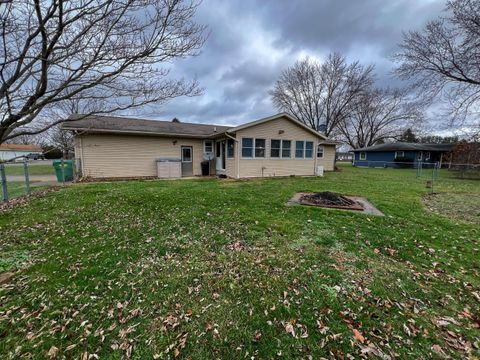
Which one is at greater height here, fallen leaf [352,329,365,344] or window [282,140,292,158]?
window [282,140,292,158]

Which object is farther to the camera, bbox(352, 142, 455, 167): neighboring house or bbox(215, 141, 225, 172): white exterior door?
bbox(352, 142, 455, 167): neighboring house

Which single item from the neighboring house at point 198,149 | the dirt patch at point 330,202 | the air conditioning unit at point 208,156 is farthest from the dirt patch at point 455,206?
the air conditioning unit at point 208,156

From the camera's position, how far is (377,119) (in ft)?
121

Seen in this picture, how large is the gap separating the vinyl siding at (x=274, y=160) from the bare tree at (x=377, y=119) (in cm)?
1944

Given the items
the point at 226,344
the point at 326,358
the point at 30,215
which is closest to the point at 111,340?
the point at 226,344

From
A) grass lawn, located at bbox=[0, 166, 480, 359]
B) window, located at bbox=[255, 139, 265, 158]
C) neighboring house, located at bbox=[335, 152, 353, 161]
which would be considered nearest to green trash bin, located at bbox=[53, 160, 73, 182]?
grass lawn, located at bbox=[0, 166, 480, 359]

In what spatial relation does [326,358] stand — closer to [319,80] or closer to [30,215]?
[30,215]

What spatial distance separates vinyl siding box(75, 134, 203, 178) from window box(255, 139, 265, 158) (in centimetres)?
464

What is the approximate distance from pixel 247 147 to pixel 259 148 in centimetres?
83

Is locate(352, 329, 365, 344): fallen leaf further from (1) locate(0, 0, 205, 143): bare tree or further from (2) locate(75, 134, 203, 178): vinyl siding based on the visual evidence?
(2) locate(75, 134, 203, 178): vinyl siding

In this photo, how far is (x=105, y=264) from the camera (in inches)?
127

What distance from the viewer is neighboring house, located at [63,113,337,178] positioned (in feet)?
38.4

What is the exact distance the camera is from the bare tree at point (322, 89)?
25013mm

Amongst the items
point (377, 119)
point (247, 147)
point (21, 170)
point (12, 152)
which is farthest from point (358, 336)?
→ point (377, 119)
